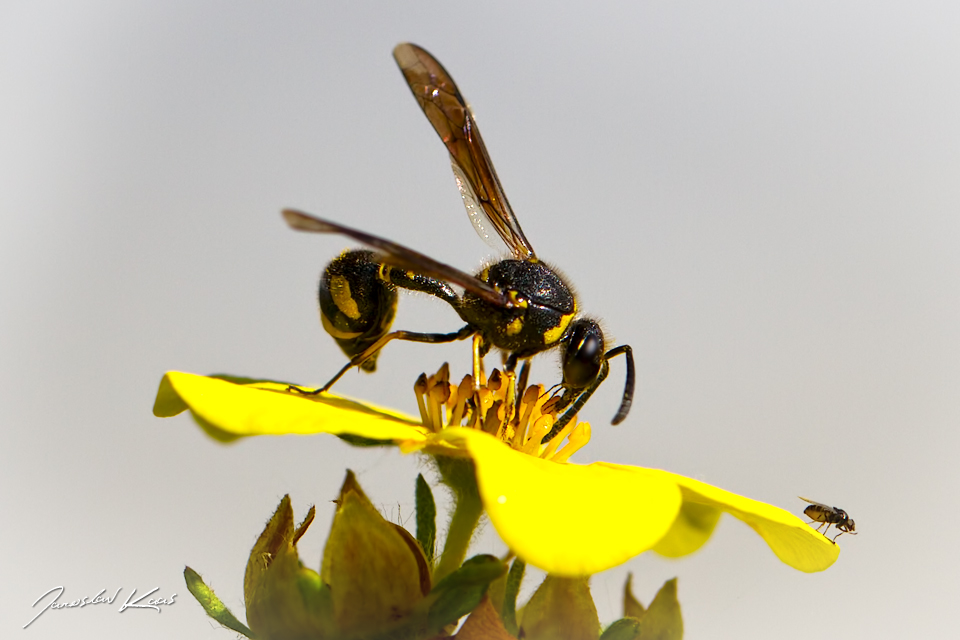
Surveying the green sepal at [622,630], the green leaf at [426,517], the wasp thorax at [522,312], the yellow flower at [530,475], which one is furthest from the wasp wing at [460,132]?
the green sepal at [622,630]

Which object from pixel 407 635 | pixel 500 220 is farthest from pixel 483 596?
pixel 500 220

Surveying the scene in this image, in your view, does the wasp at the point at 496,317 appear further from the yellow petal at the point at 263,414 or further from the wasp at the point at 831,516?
the wasp at the point at 831,516

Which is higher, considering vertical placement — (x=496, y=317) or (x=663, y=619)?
(x=496, y=317)

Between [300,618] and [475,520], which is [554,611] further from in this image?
[300,618]

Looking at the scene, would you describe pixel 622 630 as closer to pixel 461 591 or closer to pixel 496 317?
pixel 461 591

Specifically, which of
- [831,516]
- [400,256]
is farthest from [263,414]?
[831,516]

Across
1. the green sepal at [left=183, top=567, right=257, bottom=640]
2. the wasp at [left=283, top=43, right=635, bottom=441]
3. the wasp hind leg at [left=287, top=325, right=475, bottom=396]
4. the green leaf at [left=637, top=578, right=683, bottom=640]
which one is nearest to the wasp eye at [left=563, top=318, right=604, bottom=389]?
the wasp at [left=283, top=43, right=635, bottom=441]
